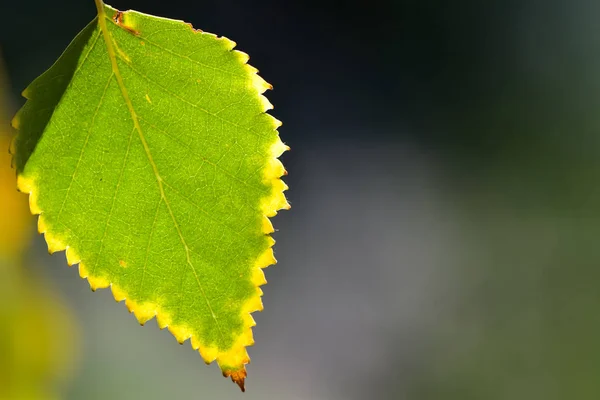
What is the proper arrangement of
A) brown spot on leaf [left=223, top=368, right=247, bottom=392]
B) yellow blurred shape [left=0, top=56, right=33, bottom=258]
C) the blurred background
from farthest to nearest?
the blurred background < yellow blurred shape [left=0, top=56, right=33, bottom=258] < brown spot on leaf [left=223, top=368, right=247, bottom=392]

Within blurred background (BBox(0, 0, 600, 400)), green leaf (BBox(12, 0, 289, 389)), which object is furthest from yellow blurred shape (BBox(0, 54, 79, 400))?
blurred background (BBox(0, 0, 600, 400))

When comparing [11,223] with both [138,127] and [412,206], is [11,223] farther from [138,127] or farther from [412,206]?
[412,206]

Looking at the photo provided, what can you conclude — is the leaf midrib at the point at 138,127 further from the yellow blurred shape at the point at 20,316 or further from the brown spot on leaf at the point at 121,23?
the yellow blurred shape at the point at 20,316

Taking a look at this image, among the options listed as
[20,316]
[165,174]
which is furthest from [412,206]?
[165,174]

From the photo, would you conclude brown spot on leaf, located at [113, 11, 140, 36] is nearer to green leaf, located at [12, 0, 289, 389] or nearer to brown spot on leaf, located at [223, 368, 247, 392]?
green leaf, located at [12, 0, 289, 389]

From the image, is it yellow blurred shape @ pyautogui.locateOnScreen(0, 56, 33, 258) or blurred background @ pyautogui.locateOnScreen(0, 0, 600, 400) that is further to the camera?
blurred background @ pyautogui.locateOnScreen(0, 0, 600, 400)

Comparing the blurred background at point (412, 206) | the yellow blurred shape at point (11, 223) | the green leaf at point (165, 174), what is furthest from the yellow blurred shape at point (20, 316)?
the blurred background at point (412, 206)
